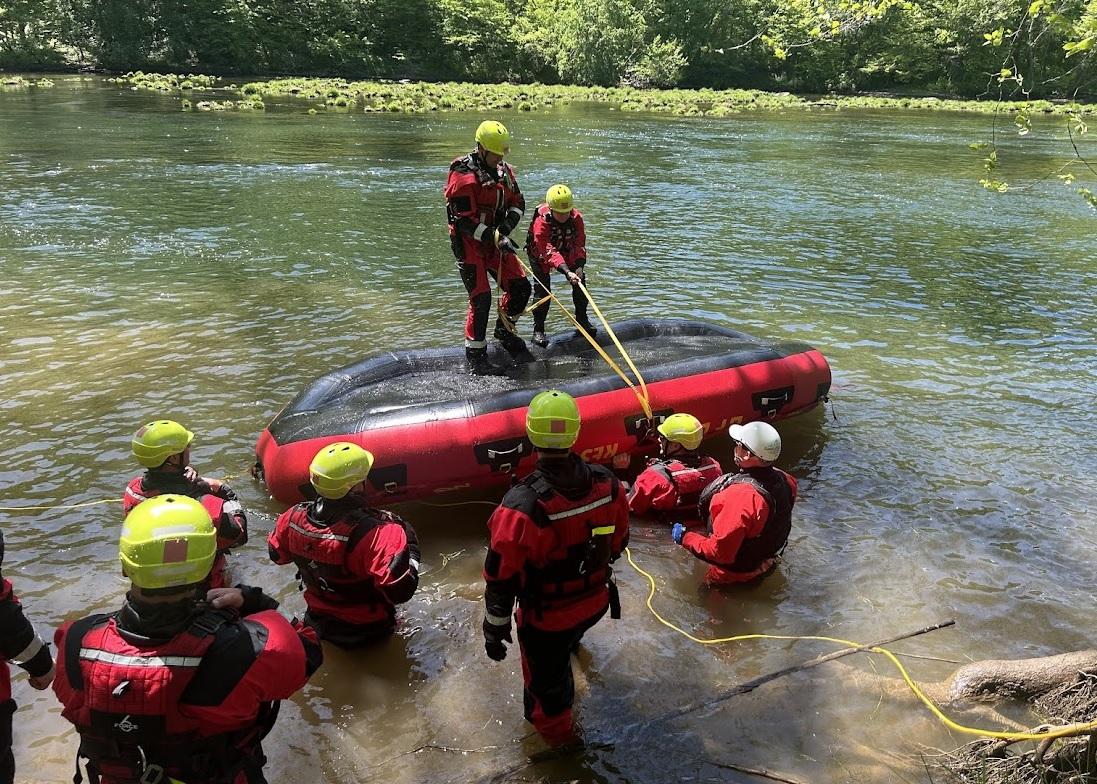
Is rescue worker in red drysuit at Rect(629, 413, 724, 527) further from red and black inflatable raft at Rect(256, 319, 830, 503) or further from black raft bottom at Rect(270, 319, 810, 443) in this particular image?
black raft bottom at Rect(270, 319, 810, 443)

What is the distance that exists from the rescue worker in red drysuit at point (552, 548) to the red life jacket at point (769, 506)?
1231 millimetres

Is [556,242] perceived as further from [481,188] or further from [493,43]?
[493,43]

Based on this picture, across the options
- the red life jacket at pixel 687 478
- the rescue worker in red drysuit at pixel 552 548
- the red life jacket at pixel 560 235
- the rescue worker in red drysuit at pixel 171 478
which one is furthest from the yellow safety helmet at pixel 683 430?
the red life jacket at pixel 560 235

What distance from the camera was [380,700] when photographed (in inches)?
151

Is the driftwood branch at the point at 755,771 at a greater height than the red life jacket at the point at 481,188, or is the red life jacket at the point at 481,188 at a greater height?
the red life jacket at the point at 481,188

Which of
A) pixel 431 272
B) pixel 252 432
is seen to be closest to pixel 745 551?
pixel 252 432

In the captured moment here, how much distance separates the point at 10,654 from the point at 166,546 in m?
1.30

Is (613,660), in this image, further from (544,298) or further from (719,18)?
(719,18)

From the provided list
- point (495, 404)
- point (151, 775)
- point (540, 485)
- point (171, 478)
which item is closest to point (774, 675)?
point (540, 485)

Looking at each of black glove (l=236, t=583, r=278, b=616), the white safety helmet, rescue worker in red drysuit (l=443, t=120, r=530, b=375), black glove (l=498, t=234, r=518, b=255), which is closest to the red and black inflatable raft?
rescue worker in red drysuit (l=443, t=120, r=530, b=375)

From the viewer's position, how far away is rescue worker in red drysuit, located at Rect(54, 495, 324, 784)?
209cm

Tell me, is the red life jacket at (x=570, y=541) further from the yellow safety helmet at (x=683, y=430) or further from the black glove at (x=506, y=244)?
the black glove at (x=506, y=244)

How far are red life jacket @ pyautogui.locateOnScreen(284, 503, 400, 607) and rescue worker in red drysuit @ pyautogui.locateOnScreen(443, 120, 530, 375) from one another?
3.01 m

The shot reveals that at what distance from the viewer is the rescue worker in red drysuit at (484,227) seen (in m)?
5.97
